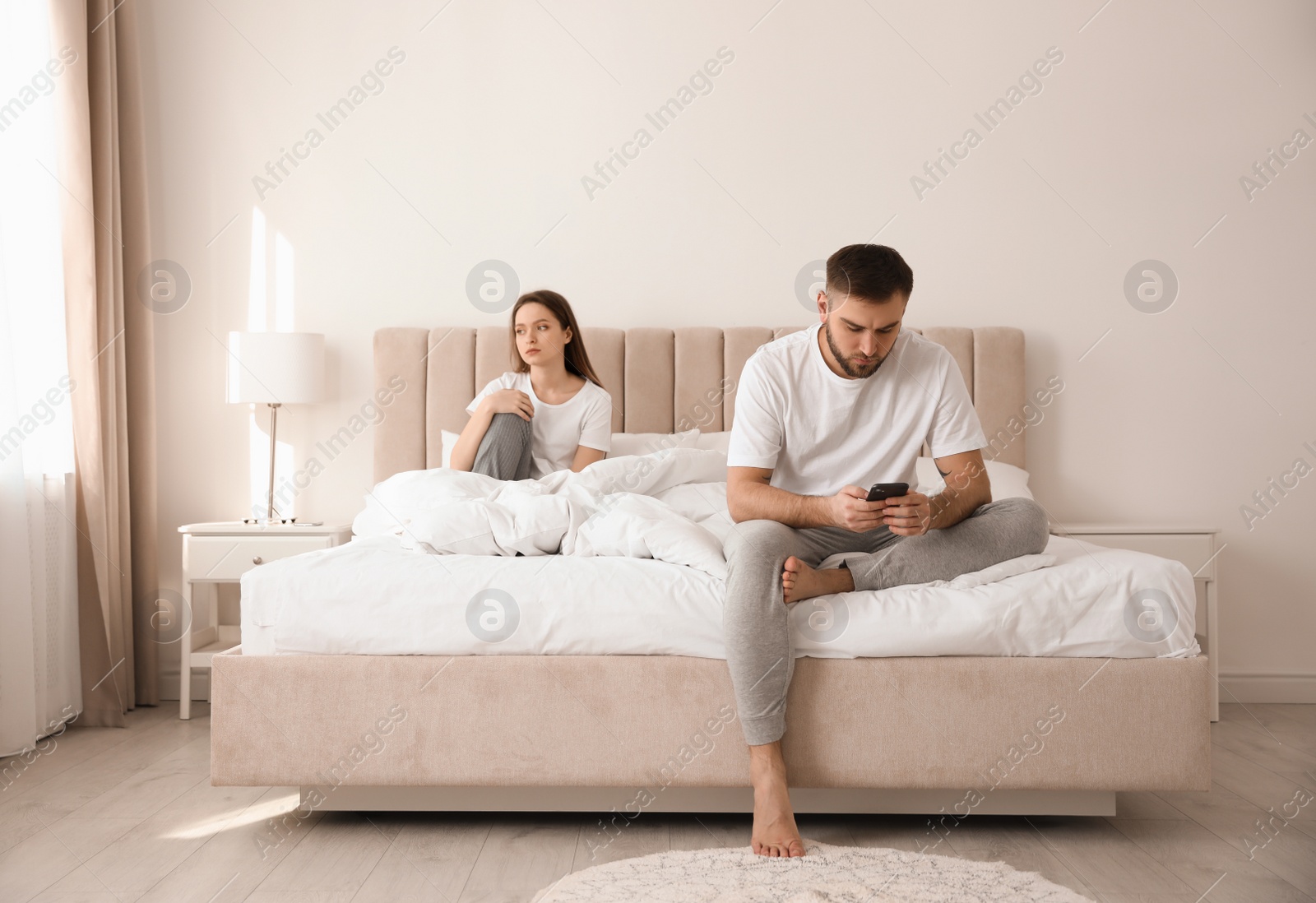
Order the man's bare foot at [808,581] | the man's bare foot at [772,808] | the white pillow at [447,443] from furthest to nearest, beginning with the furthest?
the white pillow at [447,443] → the man's bare foot at [808,581] → the man's bare foot at [772,808]

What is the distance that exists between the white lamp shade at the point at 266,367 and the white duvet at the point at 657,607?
44.9 inches

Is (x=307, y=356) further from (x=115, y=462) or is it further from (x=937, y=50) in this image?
(x=937, y=50)

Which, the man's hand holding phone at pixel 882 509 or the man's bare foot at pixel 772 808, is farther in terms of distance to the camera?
the man's hand holding phone at pixel 882 509

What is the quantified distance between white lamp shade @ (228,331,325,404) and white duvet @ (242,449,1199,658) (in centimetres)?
114

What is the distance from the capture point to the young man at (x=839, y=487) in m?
1.72

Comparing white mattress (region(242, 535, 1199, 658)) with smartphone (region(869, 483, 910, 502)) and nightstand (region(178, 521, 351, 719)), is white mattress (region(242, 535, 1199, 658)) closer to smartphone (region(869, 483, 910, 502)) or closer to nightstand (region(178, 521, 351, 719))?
smartphone (region(869, 483, 910, 502))

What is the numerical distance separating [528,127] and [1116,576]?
2.32m

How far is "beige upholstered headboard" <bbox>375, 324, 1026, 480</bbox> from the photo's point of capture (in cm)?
305

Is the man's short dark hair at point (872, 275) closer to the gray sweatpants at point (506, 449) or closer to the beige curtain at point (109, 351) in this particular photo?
the gray sweatpants at point (506, 449)

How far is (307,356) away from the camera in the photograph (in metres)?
2.97

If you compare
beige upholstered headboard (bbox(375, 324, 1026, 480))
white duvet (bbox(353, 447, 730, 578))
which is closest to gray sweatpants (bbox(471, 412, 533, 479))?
white duvet (bbox(353, 447, 730, 578))

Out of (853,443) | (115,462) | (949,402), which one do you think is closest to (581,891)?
(853,443)

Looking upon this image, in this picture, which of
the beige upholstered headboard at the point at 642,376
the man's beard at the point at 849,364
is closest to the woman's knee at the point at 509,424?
the beige upholstered headboard at the point at 642,376

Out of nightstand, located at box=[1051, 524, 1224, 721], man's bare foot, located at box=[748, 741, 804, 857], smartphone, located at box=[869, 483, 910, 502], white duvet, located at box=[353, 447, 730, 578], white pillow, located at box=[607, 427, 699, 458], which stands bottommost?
man's bare foot, located at box=[748, 741, 804, 857]
